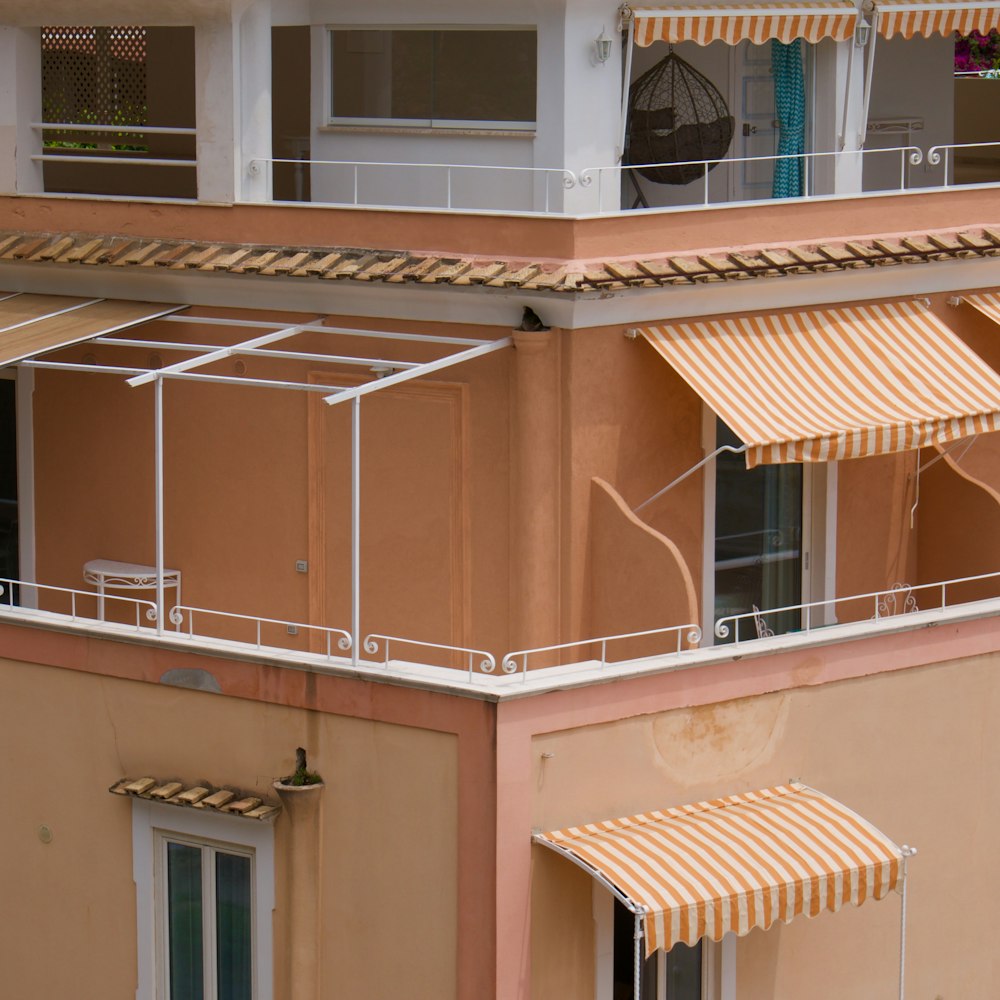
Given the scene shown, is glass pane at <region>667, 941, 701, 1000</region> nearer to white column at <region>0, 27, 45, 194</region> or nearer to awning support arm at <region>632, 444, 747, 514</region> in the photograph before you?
awning support arm at <region>632, 444, 747, 514</region>

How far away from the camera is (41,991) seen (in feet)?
70.5

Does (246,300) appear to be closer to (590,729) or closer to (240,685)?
(240,685)

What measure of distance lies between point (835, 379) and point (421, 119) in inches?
180

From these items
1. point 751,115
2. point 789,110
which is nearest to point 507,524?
point 789,110

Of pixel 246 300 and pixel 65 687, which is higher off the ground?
pixel 246 300

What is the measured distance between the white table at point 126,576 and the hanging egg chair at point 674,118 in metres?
5.92

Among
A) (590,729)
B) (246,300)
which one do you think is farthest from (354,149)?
(590,729)

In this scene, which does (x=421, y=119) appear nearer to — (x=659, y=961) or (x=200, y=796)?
(x=200, y=796)

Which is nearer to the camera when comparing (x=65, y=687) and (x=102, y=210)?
(x=65, y=687)

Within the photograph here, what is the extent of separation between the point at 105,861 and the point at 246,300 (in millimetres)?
5273

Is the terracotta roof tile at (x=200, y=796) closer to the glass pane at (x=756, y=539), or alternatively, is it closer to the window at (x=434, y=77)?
the glass pane at (x=756, y=539)

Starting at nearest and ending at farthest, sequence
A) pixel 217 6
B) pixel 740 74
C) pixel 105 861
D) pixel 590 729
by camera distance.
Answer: pixel 590 729, pixel 105 861, pixel 217 6, pixel 740 74

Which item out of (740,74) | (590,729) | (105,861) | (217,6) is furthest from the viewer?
(740,74)

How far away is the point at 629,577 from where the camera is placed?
21.0m
